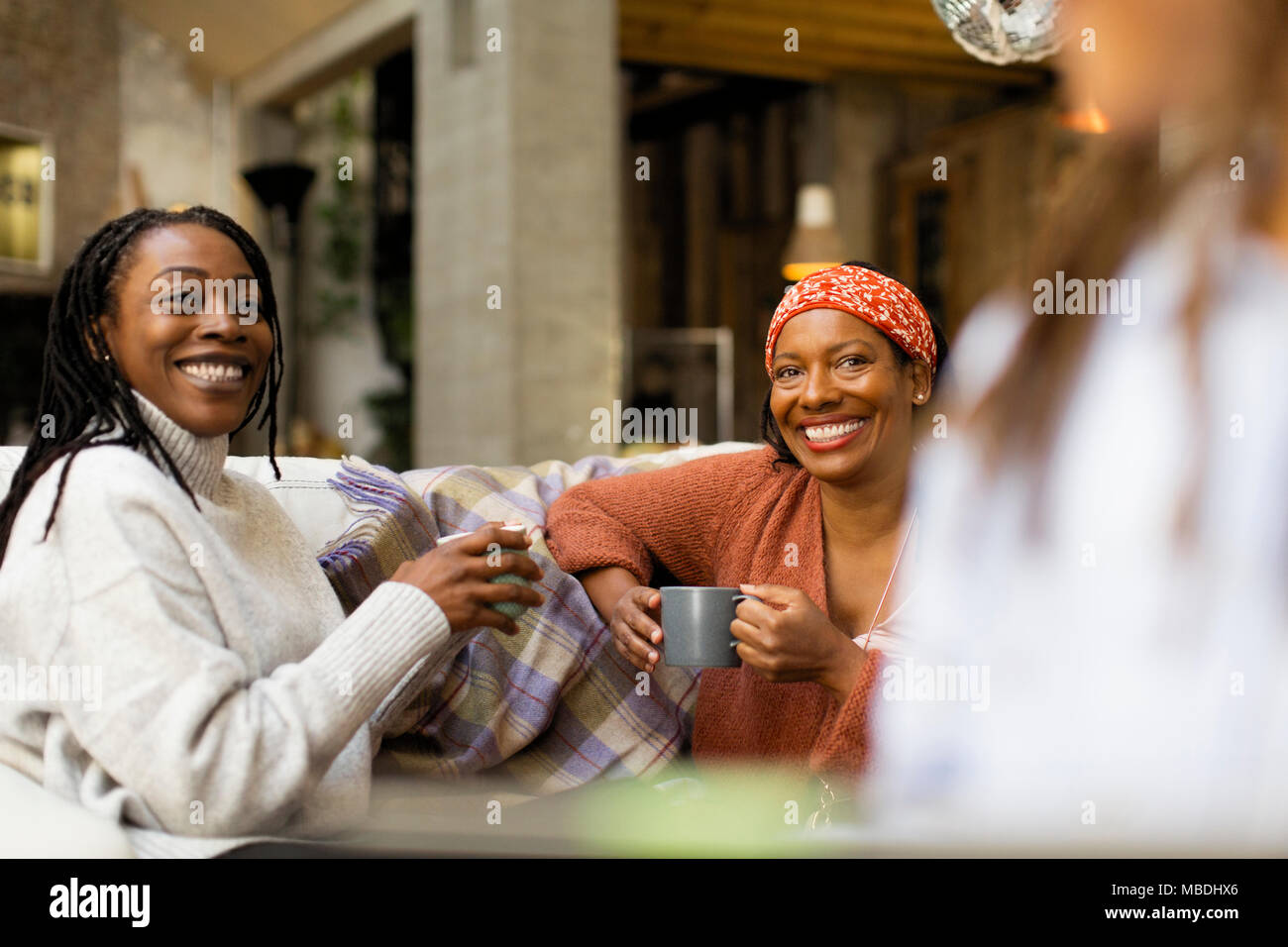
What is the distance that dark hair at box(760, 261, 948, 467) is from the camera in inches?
68.0

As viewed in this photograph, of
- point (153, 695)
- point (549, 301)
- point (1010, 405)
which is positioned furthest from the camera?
Answer: point (549, 301)

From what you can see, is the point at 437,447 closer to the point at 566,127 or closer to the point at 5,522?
the point at 566,127

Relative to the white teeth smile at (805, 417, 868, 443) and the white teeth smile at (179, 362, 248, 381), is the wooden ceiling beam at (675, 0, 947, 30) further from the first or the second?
the white teeth smile at (179, 362, 248, 381)

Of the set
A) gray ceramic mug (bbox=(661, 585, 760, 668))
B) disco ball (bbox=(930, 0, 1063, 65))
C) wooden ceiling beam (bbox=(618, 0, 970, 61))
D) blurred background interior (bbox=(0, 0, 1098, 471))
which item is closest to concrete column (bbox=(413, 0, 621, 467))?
blurred background interior (bbox=(0, 0, 1098, 471))

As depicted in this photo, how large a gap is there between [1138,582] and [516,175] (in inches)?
206

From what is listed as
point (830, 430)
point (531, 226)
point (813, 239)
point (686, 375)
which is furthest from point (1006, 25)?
point (686, 375)

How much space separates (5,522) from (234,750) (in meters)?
0.39

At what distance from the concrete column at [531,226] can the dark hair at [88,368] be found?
13.9 ft

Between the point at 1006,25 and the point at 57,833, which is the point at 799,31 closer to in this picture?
the point at 1006,25

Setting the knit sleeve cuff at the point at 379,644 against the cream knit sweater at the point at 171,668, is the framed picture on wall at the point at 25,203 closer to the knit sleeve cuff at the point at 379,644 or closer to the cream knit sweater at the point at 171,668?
the cream knit sweater at the point at 171,668

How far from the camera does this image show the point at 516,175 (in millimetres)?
5543

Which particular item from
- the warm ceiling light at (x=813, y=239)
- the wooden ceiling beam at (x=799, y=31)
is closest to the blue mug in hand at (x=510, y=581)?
the warm ceiling light at (x=813, y=239)
